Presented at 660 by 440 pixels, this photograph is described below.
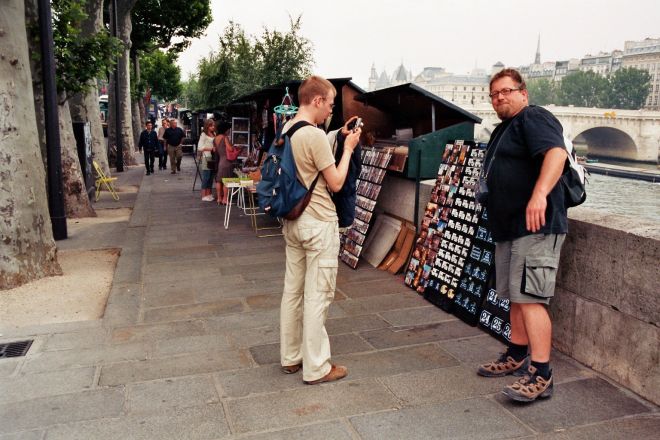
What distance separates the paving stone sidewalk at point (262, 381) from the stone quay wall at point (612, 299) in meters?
0.13

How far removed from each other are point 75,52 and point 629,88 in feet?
417

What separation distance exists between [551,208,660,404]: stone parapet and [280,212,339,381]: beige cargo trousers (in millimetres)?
1624

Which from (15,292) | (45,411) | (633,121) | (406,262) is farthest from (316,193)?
(633,121)

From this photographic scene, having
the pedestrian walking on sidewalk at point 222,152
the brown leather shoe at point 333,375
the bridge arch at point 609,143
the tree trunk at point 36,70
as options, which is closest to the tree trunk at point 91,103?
the pedestrian walking on sidewalk at point 222,152

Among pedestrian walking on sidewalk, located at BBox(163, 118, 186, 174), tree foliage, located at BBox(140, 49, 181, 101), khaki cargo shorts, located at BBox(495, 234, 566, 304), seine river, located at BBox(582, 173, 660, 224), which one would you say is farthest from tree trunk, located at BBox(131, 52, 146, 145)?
khaki cargo shorts, located at BBox(495, 234, 566, 304)

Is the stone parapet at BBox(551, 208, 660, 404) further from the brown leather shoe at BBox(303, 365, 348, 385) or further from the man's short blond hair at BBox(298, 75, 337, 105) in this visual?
the man's short blond hair at BBox(298, 75, 337, 105)

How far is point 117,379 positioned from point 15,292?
2441 mm

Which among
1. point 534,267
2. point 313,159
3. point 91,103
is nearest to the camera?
point 534,267

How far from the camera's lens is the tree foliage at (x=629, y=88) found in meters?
116

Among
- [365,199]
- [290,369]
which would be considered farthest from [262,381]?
[365,199]

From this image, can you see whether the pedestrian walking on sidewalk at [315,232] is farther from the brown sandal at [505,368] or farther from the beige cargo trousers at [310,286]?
the brown sandal at [505,368]

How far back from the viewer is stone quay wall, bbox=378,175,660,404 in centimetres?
332

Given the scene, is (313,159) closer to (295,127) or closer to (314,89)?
(295,127)

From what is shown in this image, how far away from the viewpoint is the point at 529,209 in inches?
123
